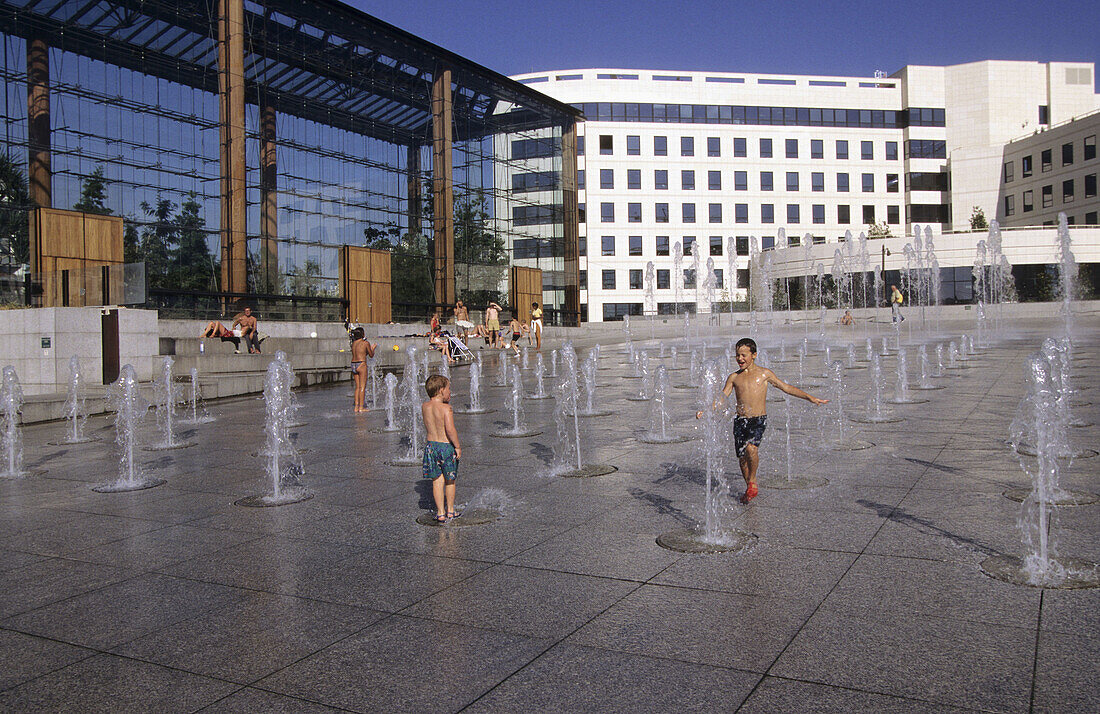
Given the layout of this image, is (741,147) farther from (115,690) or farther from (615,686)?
(115,690)

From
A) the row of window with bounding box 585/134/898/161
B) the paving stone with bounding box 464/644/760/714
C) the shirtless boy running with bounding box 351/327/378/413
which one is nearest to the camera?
the paving stone with bounding box 464/644/760/714

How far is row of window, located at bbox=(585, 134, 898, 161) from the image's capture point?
227 ft

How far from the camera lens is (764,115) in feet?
234

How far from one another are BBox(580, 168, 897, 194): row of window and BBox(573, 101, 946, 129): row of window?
414 centimetres

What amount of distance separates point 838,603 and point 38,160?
3074 centimetres

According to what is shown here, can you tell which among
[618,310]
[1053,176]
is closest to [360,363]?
[618,310]

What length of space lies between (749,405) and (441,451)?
258cm

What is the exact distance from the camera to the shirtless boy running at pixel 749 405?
6902 millimetres

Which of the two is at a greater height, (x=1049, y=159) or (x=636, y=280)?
(x=1049, y=159)

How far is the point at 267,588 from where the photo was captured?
5023 mm

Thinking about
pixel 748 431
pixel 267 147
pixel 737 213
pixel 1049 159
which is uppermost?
pixel 1049 159

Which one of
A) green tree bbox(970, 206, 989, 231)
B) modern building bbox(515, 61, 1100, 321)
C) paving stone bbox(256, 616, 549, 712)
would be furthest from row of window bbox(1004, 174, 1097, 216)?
paving stone bbox(256, 616, 549, 712)

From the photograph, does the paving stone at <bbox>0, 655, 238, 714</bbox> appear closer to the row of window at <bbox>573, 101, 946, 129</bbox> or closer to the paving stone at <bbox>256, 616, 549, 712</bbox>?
the paving stone at <bbox>256, 616, 549, 712</bbox>

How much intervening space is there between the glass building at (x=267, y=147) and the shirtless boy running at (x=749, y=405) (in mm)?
22375
